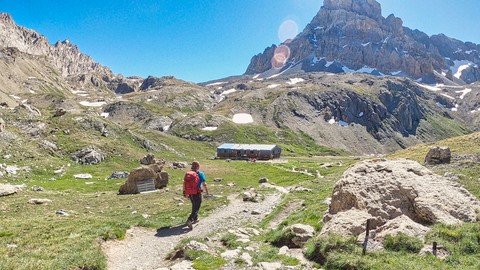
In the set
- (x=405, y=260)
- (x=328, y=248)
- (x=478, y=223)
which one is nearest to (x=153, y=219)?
(x=328, y=248)

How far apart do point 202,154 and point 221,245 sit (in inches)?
5165

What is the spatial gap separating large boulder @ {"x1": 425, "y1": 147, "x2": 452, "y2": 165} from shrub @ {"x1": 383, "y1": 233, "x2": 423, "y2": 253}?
1228 inches

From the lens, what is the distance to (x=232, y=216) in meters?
25.7

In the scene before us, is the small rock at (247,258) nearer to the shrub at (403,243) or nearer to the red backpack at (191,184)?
the shrub at (403,243)

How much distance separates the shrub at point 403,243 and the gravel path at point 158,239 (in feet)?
33.1

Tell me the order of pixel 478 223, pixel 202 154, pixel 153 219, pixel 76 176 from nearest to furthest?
pixel 478 223
pixel 153 219
pixel 76 176
pixel 202 154

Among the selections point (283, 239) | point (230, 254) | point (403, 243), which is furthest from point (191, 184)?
point (403, 243)

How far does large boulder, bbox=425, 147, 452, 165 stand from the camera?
131ft

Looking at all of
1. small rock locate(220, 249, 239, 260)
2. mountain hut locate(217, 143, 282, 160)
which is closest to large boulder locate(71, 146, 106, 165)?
small rock locate(220, 249, 239, 260)

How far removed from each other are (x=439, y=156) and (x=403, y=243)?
3262cm

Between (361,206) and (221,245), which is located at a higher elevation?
(361,206)

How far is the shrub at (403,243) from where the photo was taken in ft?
44.8

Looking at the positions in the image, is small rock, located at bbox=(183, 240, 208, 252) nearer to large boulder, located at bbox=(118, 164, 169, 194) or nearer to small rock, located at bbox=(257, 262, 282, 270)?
small rock, located at bbox=(257, 262, 282, 270)

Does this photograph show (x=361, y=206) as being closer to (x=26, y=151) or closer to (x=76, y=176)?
(x=76, y=176)
